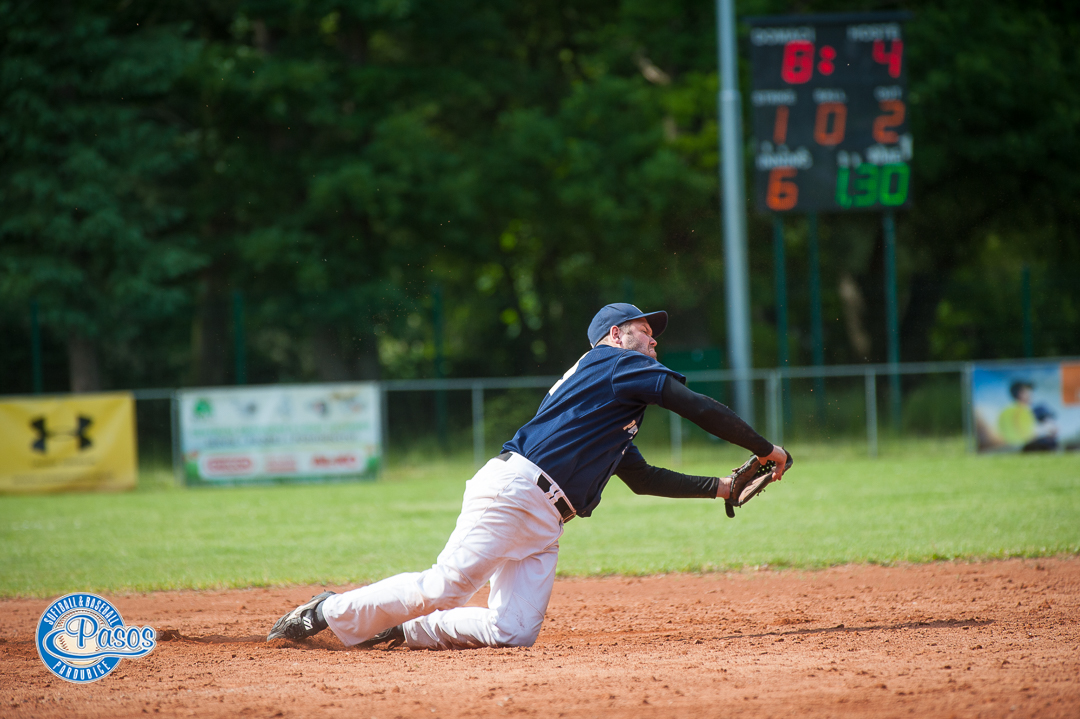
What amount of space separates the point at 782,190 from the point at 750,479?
12.4 m

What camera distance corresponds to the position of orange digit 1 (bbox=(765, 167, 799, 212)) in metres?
17.2

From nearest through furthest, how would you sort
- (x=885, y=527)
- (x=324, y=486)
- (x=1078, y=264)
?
(x=885, y=527) → (x=324, y=486) → (x=1078, y=264)

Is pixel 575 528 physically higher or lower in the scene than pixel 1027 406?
lower

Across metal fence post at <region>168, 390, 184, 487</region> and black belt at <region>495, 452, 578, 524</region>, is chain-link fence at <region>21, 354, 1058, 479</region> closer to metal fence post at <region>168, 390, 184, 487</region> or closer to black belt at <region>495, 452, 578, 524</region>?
metal fence post at <region>168, 390, 184, 487</region>

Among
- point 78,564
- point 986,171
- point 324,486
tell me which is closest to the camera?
point 78,564

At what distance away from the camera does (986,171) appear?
2647cm

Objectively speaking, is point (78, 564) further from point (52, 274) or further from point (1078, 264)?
point (1078, 264)

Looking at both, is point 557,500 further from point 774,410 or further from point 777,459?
point 774,410

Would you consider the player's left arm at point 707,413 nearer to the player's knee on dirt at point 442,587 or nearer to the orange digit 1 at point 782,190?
the player's knee on dirt at point 442,587

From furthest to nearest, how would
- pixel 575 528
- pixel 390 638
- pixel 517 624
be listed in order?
pixel 575 528 < pixel 390 638 < pixel 517 624

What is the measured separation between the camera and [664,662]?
5.04m

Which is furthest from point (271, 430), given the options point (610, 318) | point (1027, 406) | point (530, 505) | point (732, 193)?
point (1027, 406)

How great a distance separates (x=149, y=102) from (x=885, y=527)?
2015 cm

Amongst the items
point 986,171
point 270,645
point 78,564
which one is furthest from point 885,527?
point 986,171
